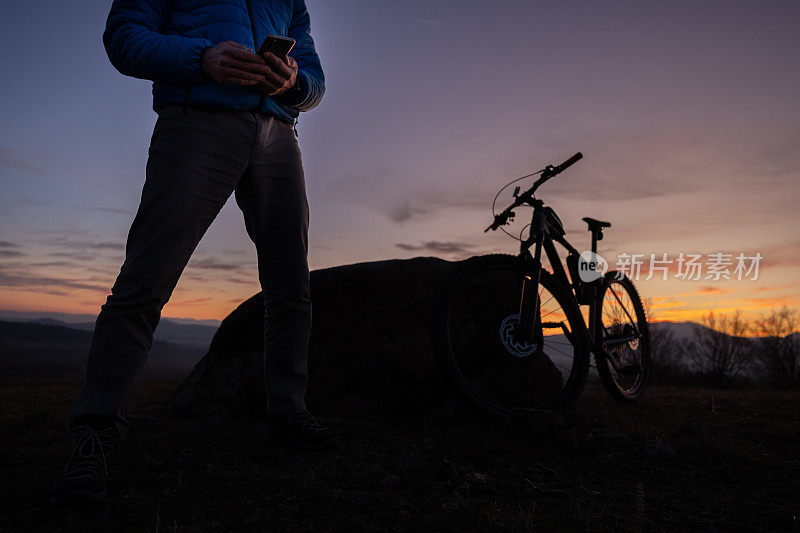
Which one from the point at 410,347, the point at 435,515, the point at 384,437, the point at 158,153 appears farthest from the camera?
the point at 410,347

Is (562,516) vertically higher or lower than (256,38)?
lower

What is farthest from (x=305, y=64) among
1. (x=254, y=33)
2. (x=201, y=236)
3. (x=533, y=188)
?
(x=533, y=188)

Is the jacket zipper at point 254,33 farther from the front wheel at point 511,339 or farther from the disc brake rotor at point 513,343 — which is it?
the disc brake rotor at point 513,343

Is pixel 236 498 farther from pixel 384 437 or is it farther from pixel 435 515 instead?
pixel 384 437

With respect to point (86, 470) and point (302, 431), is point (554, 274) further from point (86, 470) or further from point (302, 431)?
point (86, 470)

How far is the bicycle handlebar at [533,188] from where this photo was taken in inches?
130

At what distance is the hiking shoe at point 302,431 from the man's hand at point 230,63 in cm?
161

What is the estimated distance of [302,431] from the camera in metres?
2.36

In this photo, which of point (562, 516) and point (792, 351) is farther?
point (792, 351)

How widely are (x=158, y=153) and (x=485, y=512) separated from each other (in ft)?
6.48

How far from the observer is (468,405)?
288 centimetres

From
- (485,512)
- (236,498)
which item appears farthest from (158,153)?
(485,512)

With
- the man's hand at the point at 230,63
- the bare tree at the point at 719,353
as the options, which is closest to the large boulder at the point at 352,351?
the man's hand at the point at 230,63

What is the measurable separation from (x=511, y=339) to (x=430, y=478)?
4.36ft
